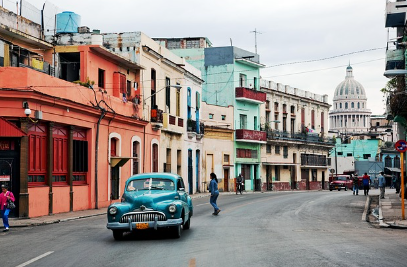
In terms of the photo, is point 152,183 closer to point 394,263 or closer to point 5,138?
point 394,263

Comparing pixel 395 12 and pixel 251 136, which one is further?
pixel 251 136

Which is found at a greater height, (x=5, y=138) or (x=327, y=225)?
(x=5, y=138)

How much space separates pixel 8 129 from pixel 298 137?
5340 centimetres

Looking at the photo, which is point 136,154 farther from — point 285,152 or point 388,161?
point 388,161

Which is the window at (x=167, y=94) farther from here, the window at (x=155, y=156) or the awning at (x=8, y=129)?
the awning at (x=8, y=129)

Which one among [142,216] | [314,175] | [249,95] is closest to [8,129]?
Answer: [142,216]

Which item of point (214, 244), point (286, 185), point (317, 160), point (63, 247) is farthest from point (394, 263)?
point (317, 160)

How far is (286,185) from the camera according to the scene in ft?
231

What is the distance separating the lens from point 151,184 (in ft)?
55.4

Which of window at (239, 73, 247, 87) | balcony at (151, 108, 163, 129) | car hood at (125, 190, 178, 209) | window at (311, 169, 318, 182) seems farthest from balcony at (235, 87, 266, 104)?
car hood at (125, 190, 178, 209)

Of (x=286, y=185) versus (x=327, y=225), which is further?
(x=286, y=185)

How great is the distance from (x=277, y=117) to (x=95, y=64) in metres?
40.8

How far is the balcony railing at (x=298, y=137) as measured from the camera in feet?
223

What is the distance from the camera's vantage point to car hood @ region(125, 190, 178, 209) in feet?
50.8
